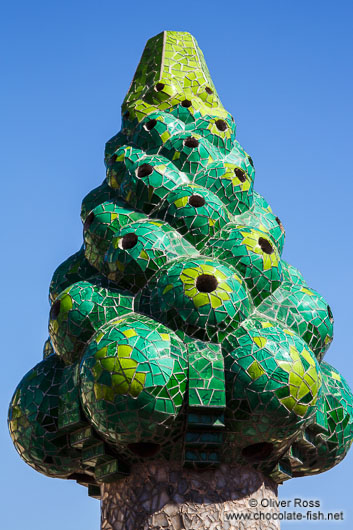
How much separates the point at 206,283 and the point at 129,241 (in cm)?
154

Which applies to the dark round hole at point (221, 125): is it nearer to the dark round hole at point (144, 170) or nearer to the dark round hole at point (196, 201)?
the dark round hole at point (144, 170)

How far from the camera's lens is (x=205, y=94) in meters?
15.7

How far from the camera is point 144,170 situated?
14188 millimetres

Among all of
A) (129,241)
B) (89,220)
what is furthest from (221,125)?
(129,241)

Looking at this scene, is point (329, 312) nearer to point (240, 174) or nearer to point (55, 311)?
point (240, 174)

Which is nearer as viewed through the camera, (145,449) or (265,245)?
(145,449)

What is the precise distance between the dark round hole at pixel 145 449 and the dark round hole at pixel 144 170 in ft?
13.9

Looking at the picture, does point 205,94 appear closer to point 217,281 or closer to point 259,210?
point 259,210

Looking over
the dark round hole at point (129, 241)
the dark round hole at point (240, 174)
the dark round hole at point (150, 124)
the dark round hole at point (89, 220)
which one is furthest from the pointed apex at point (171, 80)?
the dark round hole at point (129, 241)

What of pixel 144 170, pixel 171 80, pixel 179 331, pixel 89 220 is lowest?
pixel 179 331

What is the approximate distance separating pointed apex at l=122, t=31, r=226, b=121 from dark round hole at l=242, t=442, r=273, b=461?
5.73 m

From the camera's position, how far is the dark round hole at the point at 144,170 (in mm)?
14117

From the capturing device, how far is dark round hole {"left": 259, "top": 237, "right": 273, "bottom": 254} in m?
13.4

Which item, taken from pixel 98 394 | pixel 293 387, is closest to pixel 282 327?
pixel 293 387
